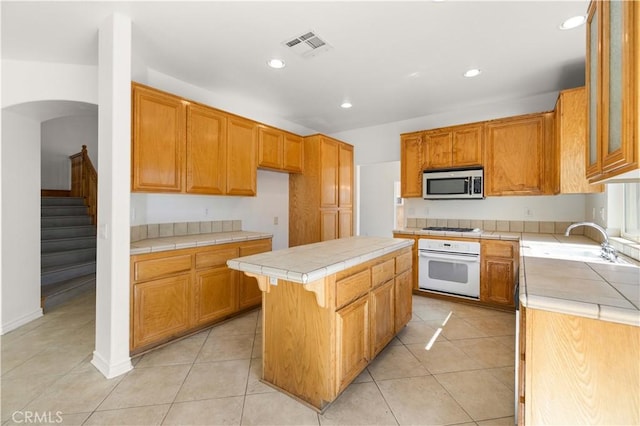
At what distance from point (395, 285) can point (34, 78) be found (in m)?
3.84

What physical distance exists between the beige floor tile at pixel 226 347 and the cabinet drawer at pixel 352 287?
113cm

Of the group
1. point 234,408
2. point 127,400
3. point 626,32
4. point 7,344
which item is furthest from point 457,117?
point 7,344

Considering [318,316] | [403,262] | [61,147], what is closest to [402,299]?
[403,262]

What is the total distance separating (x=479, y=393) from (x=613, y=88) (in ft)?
6.15

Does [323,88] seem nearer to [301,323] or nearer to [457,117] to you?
[457,117]

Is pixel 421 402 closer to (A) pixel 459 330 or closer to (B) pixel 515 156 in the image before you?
(A) pixel 459 330

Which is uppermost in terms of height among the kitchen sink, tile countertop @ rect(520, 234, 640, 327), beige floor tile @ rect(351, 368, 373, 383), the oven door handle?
the kitchen sink

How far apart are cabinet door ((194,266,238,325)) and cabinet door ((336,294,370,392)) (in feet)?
5.33

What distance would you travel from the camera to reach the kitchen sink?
1875 mm

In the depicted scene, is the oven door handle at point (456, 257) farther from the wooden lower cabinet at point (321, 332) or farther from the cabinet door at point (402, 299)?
the wooden lower cabinet at point (321, 332)

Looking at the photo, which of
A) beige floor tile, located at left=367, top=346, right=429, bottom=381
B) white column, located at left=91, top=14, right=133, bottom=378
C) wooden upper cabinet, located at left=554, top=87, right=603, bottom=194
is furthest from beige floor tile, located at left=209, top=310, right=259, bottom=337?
wooden upper cabinet, located at left=554, top=87, right=603, bottom=194

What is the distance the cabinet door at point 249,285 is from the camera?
10.3ft

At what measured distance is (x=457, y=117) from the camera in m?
4.12

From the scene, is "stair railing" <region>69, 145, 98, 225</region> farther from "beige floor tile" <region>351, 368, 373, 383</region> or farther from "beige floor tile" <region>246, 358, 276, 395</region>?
"beige floor tile" <region>351, 368, 373, 383</region>
